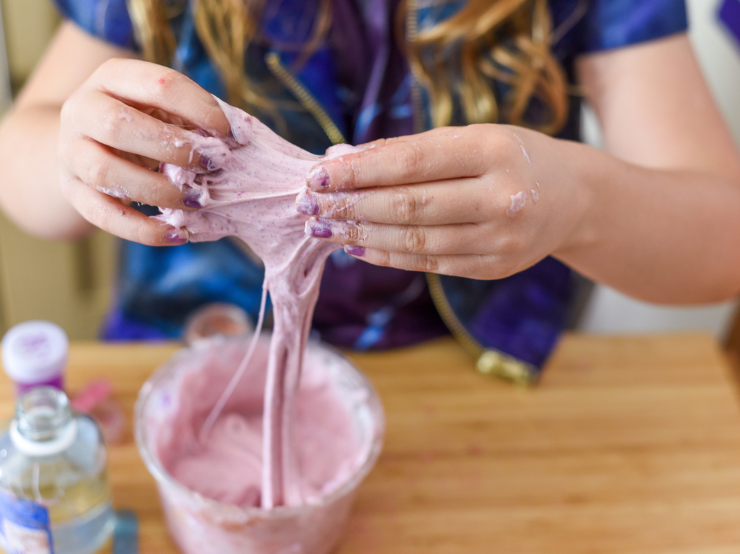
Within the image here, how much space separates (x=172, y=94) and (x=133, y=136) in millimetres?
38

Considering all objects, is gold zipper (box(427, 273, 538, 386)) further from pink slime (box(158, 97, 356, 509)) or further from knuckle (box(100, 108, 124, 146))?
knuckle (box(100, 108, 124, 146))

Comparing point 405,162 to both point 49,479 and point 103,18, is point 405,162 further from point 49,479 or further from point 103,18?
point 103,18

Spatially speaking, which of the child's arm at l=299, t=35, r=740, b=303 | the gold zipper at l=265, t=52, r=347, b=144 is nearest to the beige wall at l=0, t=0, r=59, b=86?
the gold zipper at l=265, t=52, r=347, b=144

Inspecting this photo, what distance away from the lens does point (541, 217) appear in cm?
47

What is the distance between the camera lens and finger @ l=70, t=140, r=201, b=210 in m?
0.43

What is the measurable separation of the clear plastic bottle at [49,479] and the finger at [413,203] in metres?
0.30

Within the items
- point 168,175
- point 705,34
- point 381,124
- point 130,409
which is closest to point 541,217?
point 168,175

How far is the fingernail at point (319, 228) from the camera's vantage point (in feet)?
1.42

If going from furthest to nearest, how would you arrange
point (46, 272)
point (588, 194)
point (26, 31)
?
point (46, 272) < point (26, 31) < point (588, 194)

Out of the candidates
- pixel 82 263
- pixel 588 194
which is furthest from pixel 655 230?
pixel 82 263

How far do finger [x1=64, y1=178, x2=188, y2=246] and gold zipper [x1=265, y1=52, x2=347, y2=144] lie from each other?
0.34 metres

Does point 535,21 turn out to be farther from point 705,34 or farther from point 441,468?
point 705,34

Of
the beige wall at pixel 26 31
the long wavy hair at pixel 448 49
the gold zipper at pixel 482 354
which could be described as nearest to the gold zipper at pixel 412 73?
the long wavy hair at pixel 448 49

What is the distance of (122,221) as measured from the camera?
18.0 inches
